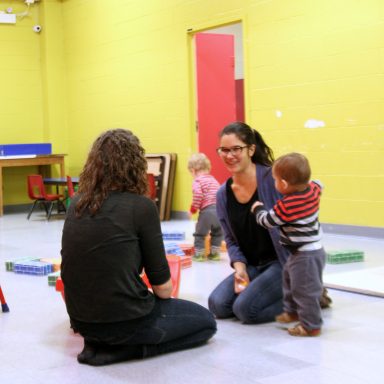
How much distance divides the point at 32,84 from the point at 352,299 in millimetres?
8793

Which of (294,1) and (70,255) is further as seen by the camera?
(294,1)

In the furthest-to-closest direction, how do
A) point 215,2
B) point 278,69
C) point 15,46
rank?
point 15,46 → point 215,2 → point 278,69

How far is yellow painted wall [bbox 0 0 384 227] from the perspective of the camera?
23.6 feet

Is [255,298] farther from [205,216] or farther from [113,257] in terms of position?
[205,216]

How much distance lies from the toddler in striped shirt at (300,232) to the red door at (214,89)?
6103 mm

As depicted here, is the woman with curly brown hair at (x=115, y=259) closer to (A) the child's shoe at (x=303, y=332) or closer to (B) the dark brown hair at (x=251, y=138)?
(A) the child's shoe at (x=303, y=332)

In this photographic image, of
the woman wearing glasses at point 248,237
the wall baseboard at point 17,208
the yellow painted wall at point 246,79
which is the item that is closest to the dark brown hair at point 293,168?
the woman wearing glasses at point 248,237

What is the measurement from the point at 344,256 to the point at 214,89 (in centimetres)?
470

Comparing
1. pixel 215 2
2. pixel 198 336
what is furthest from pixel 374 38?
pixel 198 336

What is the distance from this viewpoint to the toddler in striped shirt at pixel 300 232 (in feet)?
11.7

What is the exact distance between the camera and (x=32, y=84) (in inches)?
474

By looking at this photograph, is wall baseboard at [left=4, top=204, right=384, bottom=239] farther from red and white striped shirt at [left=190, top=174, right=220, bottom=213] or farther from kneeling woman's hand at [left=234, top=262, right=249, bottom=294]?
kneeling woman's hand at [left=234, top=262, right=249, bottom=294]

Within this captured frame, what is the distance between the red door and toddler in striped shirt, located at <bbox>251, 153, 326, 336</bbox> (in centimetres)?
610

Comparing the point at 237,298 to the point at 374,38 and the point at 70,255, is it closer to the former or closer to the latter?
the point at 70,255
